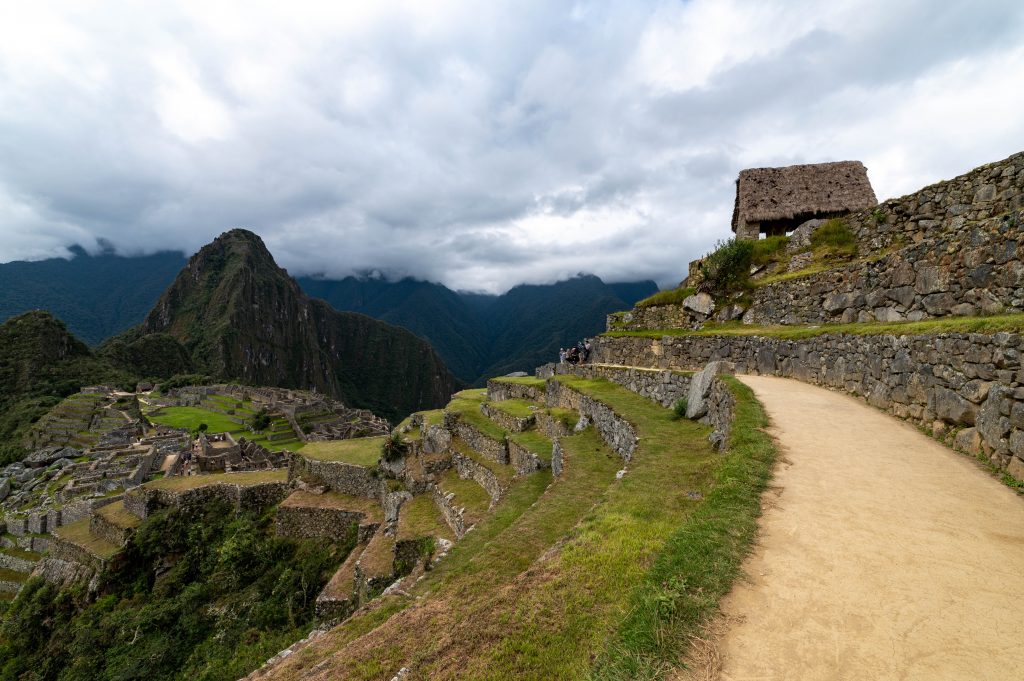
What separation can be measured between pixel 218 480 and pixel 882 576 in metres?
24.8

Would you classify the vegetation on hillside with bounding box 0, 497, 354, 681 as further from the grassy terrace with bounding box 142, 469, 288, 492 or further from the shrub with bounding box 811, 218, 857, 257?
the shrub with bounding box 811, 218, 857, 257

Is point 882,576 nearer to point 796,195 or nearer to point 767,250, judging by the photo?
point 767,250

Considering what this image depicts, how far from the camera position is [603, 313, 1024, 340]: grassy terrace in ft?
19.3

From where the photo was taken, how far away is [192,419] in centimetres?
5153

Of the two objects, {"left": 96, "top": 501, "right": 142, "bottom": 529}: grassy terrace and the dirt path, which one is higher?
the dirt path

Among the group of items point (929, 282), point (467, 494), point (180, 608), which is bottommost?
point (180, 608)

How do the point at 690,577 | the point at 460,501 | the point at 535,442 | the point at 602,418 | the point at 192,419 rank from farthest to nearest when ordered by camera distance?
the point at 192,419 < the point at 535,442 < the point at 460,501 < the point at 602,418 < the point at 690,577

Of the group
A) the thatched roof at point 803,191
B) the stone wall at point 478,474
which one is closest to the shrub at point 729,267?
the thatched roof at point 803,191

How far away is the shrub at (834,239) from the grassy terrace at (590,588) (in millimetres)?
10523

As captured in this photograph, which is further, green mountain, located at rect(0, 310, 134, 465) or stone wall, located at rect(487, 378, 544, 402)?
green mountain, located at rect(0, 310, 134, 465)

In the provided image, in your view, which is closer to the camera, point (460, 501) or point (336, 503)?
point (460, 501)

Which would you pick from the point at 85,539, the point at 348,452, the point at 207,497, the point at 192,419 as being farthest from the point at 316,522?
the point at 192,419

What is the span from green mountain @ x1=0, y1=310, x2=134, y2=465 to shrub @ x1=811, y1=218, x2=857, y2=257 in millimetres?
94504

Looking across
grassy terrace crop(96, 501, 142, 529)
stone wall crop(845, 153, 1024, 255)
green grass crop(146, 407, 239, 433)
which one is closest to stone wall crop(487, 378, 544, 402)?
stone wall crop(845, 153, 1024, 255)
